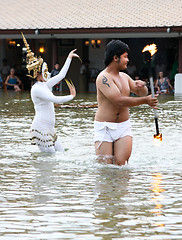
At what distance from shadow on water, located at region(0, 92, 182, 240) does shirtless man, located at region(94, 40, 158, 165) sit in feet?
0.74

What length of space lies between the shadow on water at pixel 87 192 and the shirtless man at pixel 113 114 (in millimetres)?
227

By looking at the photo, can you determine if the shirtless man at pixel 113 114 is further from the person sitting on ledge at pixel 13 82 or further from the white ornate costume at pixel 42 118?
the person sitting on ledge at pixel 13 82

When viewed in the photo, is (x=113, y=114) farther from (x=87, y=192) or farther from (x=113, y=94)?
(x=87, y=192)

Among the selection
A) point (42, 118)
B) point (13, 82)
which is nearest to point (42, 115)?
point (42, 118)

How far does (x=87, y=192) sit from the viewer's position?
7047 millimetres

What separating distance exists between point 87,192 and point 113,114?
4.89 ft

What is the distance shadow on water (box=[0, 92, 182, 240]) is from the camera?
5551mm

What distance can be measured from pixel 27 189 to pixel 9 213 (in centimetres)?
112

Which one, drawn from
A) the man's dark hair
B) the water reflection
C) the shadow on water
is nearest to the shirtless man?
the man's dark hair

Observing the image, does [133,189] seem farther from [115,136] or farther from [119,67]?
[119,67]

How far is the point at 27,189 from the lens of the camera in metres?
7.24

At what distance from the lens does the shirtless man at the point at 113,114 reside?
820 centimetres

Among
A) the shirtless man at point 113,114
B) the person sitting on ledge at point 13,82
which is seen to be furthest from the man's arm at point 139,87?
the person sitting on ledge at point 13,82

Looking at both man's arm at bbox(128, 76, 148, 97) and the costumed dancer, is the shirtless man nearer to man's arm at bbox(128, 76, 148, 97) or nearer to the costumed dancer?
man's arm at bbox(128, 76, 148, 97)
